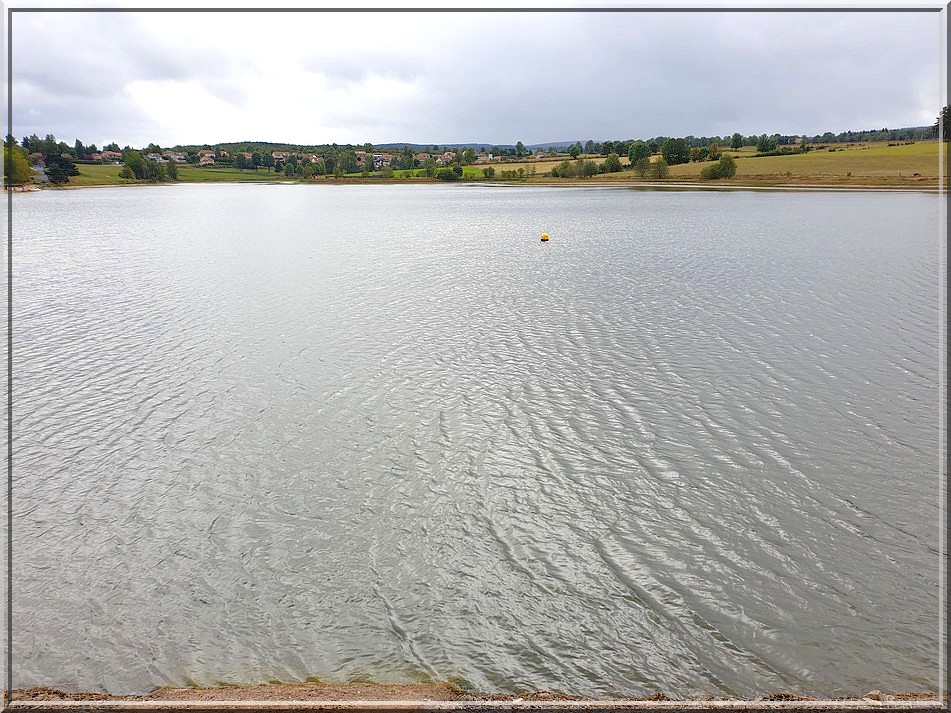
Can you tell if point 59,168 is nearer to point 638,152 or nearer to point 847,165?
point 638,152

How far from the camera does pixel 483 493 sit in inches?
392

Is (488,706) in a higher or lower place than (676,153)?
lower

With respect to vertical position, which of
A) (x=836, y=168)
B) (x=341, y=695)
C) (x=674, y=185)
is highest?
(x=674, y=185)

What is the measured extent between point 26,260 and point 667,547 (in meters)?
39.2

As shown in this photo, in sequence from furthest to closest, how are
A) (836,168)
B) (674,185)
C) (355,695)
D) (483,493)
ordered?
(674,185) → (836,168) → (483,493) → (355,695)

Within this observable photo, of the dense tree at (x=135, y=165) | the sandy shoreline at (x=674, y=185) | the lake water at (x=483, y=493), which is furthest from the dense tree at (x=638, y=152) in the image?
the lake water at (x=483, y=493)

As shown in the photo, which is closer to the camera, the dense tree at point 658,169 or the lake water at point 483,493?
the lake water at point 483,493

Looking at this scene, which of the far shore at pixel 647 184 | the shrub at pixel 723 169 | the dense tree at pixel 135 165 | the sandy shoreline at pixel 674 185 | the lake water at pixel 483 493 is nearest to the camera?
the lake water at pixel 483 493

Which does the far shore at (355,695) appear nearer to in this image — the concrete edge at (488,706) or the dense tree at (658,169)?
the concrete edge at (488,706)

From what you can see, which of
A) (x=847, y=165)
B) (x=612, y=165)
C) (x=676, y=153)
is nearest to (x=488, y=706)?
(x=847, y=165)

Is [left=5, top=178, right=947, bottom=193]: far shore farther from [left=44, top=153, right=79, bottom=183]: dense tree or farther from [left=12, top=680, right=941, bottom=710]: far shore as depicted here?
[left=12, top=680, right=941, bottom=710]: far shore

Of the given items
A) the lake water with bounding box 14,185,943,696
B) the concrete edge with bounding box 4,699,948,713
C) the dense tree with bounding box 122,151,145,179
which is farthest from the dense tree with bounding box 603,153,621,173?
the concrete edge with bounding box 4,699,948,713

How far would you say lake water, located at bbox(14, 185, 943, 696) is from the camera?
22.3 ft

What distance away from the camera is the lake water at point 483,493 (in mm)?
6809
